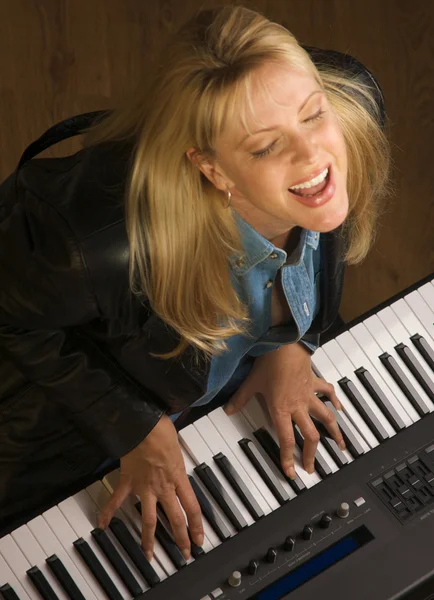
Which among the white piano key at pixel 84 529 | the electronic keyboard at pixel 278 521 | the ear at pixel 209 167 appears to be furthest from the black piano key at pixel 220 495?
the ear at pixel 209 167

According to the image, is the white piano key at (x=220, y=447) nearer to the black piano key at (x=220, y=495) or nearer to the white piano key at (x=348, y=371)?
the black piano key at (x=220, y=495)

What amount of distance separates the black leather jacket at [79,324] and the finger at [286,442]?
0.15 m

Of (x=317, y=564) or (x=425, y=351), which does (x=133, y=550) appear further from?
(x=425, y=351)

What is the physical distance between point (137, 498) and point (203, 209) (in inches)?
21.0

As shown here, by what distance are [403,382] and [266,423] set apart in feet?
0.85

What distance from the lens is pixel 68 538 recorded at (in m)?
1.72

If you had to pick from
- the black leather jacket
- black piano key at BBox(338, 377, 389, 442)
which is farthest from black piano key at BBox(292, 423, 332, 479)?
the black leather jacket

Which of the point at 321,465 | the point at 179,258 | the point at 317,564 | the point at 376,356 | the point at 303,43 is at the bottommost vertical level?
the point at 317,564

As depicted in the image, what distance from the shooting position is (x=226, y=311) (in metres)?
1.66

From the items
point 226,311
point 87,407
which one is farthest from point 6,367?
point 226,311

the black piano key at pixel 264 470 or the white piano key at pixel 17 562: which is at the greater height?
the white piano key at pixel 17 562

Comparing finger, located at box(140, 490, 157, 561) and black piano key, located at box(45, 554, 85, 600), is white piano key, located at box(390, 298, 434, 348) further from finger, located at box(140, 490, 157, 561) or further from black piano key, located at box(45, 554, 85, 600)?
black piano key, located at box(45, 554, 85, 600)

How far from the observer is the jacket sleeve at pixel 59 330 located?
156cm

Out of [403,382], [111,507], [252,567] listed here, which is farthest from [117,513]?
[403,382]
